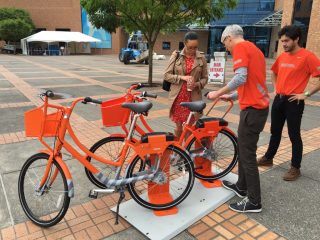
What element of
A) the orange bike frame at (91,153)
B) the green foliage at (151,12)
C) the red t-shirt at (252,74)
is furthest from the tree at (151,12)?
the orange bike frame at (91,153)

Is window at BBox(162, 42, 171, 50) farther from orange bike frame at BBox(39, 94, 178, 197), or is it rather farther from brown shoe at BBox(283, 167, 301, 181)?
orange bike frame at BBox(39, 94, 178, 197)

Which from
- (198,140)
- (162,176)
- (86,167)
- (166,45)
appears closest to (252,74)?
(198,140)

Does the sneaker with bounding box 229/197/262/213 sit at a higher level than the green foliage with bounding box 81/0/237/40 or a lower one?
lower

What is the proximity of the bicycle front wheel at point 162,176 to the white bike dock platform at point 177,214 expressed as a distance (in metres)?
0.11

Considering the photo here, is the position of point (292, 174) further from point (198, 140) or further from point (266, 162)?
point (198, 140)

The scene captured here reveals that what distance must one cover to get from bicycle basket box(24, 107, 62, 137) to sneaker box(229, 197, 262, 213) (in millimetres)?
1975

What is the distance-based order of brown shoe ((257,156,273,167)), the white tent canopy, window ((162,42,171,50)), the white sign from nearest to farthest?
brown shoe ((257,156,273,167)) → the white sign → the white tent canopy → window ((162,42,171,50))

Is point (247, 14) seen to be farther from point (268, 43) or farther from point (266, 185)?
point (266, 185)

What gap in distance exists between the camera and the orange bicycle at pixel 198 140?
3051 millimetres

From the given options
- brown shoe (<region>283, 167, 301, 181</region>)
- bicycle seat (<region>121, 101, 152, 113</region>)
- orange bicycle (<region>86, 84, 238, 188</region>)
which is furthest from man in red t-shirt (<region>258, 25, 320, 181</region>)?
bicycle seat (<region>121, 101, 152, 113</region>)

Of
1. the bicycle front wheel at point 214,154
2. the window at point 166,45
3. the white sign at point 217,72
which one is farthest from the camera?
the window at point 166,45

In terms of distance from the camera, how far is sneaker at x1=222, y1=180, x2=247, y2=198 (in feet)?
11.4

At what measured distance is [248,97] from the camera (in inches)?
118

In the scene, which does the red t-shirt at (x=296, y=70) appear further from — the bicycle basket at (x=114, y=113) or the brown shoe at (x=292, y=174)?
the bicycle basket at (x=114, y=113)
